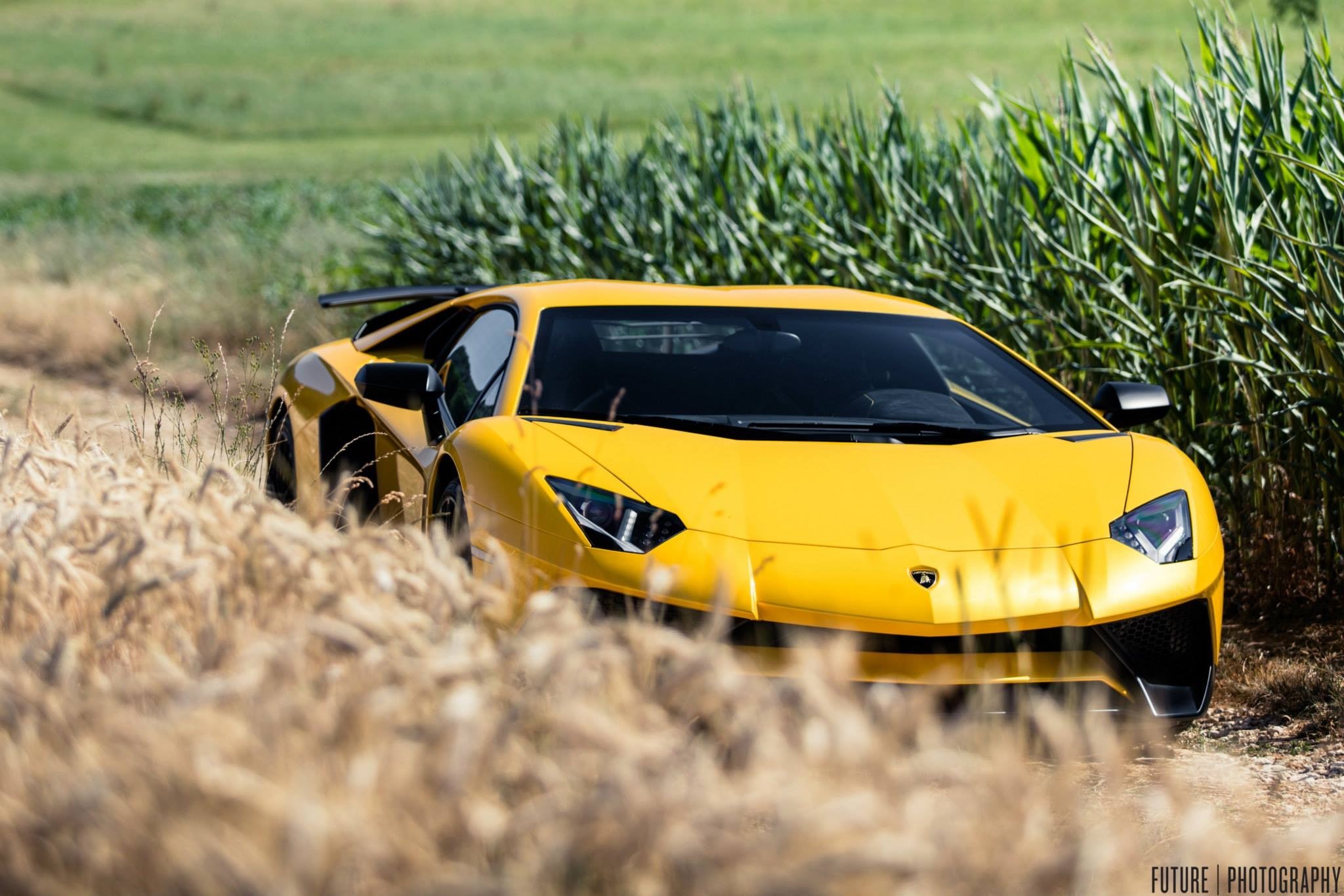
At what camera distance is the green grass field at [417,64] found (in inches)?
2023

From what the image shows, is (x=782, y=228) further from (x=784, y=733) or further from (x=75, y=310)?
(x=75, y=310)

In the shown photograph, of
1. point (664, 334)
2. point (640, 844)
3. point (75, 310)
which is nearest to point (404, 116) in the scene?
point (75, 310)

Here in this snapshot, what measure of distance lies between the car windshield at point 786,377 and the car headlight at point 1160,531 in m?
0.59

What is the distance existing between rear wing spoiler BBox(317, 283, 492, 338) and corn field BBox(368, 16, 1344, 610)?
2329 mm

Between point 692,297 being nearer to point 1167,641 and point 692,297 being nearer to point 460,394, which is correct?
point 460,394

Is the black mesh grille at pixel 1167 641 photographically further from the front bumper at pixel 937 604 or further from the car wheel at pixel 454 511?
the car wheel at pixel 454 511

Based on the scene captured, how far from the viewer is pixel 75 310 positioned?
589 inches

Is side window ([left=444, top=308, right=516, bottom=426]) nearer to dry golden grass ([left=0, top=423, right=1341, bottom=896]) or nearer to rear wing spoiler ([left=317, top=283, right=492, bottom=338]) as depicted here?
rear wing spoiler ([left=317, top=283, right=492, bottom=338])

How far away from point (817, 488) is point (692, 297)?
4.54 feet

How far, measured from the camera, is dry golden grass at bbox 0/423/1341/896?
5.74 feet

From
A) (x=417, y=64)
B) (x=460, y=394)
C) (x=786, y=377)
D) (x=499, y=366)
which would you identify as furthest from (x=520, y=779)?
(x=417, y=64)

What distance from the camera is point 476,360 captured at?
4820 mm

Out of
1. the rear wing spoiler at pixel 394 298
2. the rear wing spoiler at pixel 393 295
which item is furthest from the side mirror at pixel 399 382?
the rear wing spoiler at pixel 393 295

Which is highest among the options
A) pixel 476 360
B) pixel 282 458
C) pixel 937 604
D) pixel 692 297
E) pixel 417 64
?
pixel 417 64
